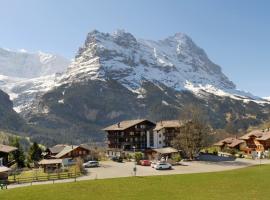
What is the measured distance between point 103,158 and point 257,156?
42.7 metres

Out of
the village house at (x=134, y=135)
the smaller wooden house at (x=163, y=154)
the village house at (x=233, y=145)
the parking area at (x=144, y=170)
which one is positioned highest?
the village house at (x=134, y=135)

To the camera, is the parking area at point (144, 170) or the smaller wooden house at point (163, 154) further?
the smaller wooden house at point (163, 154)

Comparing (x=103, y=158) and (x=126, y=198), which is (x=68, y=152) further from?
(x=126, y=198)

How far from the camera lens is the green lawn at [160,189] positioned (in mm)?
46931

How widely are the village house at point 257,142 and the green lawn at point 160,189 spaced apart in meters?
63.2

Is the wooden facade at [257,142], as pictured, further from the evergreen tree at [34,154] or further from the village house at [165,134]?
the evergreen tree at [34,154]

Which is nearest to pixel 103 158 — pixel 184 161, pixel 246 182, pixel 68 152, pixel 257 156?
pixel 68 152

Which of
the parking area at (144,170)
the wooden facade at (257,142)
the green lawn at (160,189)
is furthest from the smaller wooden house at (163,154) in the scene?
the green lawn at (160,189)

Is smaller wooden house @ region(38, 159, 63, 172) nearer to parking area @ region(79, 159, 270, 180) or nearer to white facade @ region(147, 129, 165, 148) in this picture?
parking area @ region(79, 159, 270, 180)

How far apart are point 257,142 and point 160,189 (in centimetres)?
8456

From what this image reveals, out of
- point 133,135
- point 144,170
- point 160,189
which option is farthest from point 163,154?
point 160,189

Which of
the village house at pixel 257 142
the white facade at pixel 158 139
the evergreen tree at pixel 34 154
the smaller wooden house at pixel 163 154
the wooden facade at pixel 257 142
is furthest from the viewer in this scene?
the white facade at pixel 158 139

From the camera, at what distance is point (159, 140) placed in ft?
455

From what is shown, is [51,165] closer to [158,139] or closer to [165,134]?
[165,134]
